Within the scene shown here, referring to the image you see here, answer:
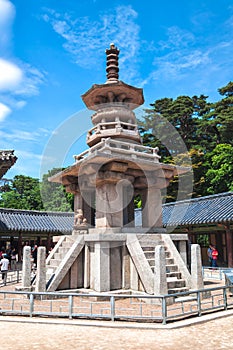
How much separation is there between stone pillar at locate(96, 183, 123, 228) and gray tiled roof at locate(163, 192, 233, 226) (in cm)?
886

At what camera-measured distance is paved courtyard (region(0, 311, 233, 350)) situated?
5648 millimetres

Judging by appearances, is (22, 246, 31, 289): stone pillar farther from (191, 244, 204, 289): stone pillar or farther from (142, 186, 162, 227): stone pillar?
(191, 244, 204, 289): stone pillar

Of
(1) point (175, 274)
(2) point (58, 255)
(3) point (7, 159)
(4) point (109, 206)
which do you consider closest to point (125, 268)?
(1) point (175, 274)

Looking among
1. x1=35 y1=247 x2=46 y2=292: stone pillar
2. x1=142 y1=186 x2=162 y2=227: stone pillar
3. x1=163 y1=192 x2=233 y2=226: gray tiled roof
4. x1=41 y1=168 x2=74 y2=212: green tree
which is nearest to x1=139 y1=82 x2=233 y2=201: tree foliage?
x1=163 y1=192 x2=233 y2=226: gray tiled roof

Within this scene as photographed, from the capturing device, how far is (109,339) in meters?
5.98

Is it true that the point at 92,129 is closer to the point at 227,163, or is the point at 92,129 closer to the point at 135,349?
the point at 135,349

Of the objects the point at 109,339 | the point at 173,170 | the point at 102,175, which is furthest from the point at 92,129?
the point at 109,339

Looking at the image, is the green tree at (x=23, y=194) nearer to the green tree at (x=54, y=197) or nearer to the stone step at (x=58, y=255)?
the green tree at (x=54, y=197)

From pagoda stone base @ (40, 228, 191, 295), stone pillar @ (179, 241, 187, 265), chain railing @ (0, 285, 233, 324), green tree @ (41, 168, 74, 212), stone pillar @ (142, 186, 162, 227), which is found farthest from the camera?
green tree @ (41, 168, 74, 212)

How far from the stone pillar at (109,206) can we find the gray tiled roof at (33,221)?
1536 cm

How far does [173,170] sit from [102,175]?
321 centimetres

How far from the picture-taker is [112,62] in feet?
44.3

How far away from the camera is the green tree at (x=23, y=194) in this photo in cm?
4765

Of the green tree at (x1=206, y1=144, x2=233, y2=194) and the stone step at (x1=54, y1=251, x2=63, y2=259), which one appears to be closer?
the stone step at (x1=54, y1=251, x2=63, y2=259)
